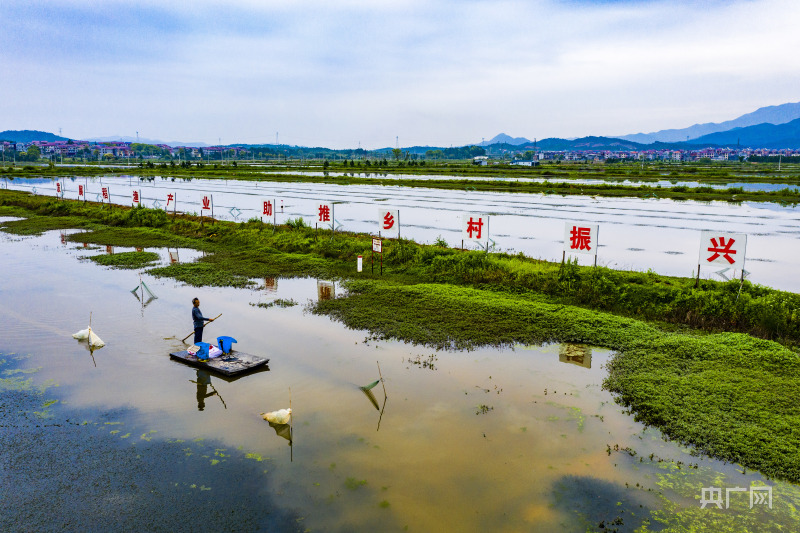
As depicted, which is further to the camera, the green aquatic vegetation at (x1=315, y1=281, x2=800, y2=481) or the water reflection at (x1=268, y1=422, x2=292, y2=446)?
the water reflection at (x1=268, y1=422, x2=292, y2=446)

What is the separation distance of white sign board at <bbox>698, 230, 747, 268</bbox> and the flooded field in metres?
2.49

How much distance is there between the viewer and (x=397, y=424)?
11.1m

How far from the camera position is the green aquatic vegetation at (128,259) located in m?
26.0

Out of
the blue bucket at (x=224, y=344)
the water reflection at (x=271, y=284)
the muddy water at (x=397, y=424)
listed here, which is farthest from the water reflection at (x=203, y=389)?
the water reflection at (x=271, y=284)

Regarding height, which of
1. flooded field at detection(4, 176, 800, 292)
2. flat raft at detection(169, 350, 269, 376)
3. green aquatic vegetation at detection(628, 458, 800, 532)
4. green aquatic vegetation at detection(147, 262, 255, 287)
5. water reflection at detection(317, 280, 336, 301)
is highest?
flooded field at detection(4, 176, 800, 292)

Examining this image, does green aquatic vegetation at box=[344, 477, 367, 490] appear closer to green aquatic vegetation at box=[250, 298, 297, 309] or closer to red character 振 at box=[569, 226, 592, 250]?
green aquatic vegetation at box=[250, 298, 297, 309]

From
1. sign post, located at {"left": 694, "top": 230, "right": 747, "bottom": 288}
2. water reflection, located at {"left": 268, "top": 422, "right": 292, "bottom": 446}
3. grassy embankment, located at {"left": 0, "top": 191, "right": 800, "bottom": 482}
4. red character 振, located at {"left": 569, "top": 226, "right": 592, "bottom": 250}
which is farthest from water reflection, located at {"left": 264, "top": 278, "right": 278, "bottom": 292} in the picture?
sign post, located at {"left": 694, "top": 230, "right": 747, "bottom": 288}

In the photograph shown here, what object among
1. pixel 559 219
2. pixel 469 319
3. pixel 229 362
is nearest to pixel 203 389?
pixel 229 362

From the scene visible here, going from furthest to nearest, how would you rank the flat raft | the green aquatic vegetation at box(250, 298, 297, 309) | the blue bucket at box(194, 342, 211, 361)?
the green aquatic vegetation at box(250, 298, 297, 309), the blue bucket at box(194, 342, 211, 361), the flat raft

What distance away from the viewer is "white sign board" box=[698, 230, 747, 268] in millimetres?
17188

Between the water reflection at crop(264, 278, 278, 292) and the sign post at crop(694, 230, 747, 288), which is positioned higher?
the sign post at crop(694, 230, 747, 288)

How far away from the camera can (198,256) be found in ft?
93.5

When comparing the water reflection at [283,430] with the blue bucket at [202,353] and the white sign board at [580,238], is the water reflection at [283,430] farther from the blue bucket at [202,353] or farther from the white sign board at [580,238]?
the white sign board at [580,238]

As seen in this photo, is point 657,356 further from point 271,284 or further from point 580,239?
point 271,284
